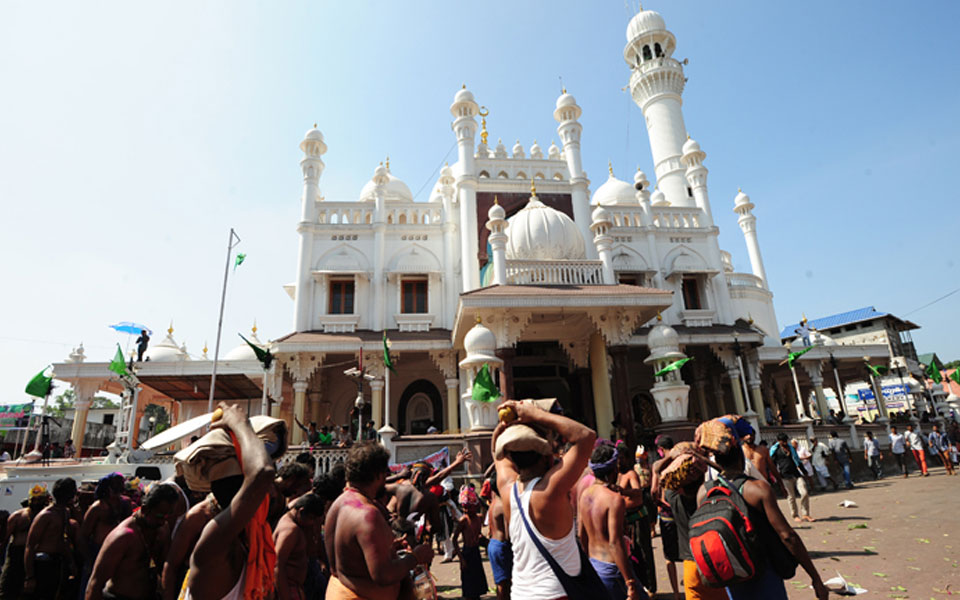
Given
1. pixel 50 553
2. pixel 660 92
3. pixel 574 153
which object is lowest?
pixel 50 553

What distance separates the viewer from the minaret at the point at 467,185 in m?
18.1

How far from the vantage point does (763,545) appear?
298 cm

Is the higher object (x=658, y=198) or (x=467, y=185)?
(x=658, y=198)

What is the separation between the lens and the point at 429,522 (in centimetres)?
543

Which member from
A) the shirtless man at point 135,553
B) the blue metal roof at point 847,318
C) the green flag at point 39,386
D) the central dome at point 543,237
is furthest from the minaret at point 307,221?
the blue metal roof at point 847,318

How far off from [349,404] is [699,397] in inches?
553

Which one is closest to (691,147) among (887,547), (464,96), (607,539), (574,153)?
(574,153)

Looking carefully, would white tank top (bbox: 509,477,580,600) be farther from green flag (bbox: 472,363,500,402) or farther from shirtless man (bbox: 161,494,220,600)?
green flag (bbox: 472,363,500,402)

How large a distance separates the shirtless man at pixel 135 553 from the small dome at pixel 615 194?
2263 centimetres

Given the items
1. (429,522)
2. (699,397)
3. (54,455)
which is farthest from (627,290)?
(54,455)

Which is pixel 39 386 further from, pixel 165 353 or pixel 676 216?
pixel 676 216

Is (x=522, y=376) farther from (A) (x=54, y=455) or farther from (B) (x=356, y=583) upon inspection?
(A) (x=54, y=455)

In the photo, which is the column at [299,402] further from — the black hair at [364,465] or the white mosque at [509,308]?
the black hair at [364,465]

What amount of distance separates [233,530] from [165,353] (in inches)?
895
